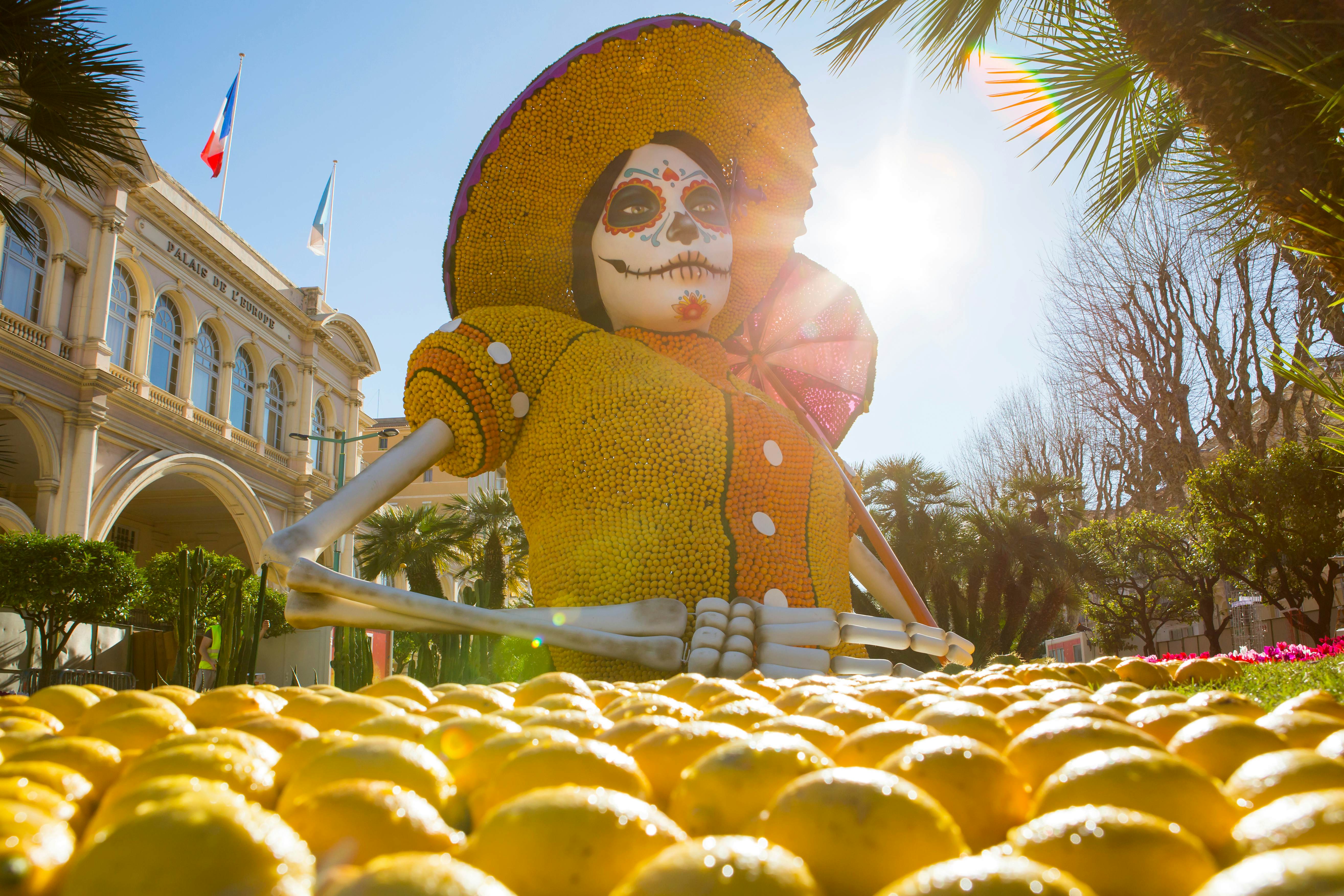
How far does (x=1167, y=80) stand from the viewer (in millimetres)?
3311

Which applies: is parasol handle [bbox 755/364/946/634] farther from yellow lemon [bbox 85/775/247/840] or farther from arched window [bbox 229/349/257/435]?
arched window [bbox 229/349/257/435]

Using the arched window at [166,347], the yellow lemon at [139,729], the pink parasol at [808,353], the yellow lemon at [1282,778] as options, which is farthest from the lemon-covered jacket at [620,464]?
the arched window at [166,347]

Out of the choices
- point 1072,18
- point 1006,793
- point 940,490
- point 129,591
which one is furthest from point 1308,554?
point 129,591

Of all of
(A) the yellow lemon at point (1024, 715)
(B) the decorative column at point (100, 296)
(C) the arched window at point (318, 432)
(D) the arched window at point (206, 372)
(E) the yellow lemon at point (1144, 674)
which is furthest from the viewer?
(C) the arched window at point (318, 432)

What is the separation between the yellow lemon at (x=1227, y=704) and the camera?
3.38 feet

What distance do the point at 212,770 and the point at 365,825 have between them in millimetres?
222

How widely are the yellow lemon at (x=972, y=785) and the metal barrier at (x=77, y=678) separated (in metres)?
16.4

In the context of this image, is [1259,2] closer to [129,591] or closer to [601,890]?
[601,890]

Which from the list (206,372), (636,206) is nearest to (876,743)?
(636,206)

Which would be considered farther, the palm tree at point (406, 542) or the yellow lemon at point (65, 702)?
the palm tree at point (406, 542)

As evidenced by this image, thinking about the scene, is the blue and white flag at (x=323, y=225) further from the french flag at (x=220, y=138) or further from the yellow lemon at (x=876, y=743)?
the yellow lemon at (x=876, y=743)

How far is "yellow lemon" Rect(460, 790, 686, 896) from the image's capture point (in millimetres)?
494

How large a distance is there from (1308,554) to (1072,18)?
14.8 m

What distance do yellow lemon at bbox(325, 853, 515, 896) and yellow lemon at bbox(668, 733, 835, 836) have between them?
0.20m
